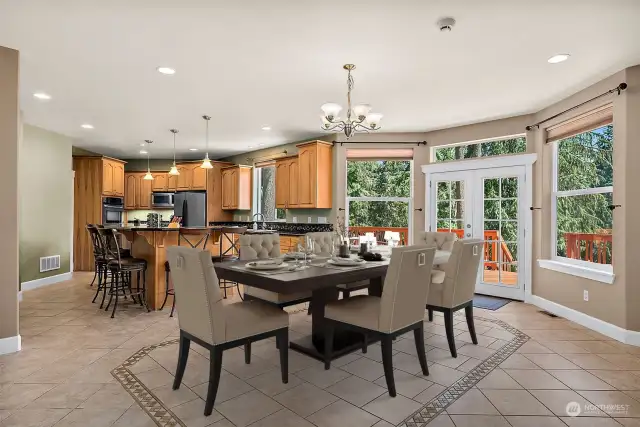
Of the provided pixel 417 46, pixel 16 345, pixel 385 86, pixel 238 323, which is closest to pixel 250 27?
pixel 417 46

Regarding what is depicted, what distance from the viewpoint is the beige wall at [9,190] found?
3100 mm

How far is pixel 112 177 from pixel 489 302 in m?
7.51

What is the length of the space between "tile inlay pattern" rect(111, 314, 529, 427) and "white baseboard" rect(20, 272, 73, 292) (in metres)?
3.79

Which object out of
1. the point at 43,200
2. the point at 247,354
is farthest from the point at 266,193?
the point at 247,354

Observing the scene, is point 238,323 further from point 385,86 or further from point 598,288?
point 598,288

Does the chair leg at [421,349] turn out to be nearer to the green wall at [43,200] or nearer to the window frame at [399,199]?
the window frame at [399,199]

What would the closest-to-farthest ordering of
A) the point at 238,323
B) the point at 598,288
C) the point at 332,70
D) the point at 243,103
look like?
1. the point at 238,323
2. the point at 332,70
3. the point at 598,288
4. the point at 243,103

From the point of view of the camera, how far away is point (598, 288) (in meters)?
3.89

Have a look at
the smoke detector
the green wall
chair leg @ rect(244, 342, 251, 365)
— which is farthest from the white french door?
the green wall

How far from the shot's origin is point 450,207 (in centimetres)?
584

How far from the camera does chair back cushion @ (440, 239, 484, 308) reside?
3105 mm

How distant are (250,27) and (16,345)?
10.5 ft

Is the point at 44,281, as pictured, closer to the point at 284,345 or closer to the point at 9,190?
the point at 9,190

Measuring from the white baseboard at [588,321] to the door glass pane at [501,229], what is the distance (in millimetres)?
480
